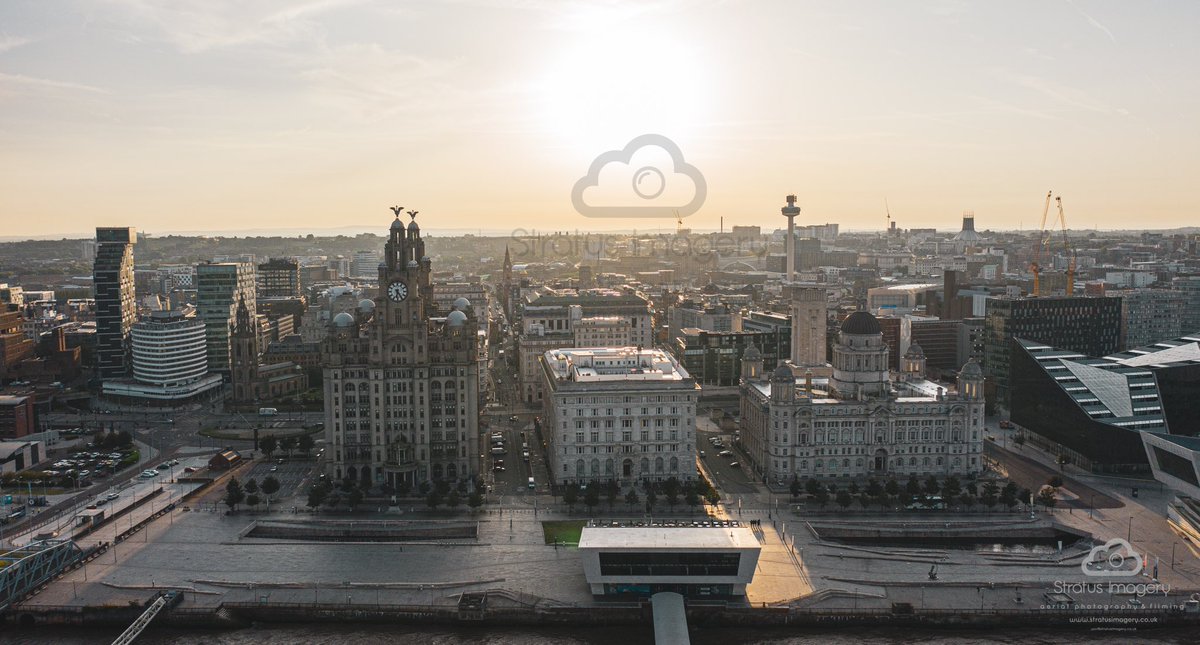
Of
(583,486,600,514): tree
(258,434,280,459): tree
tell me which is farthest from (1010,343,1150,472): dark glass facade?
(258,434,280,459): tree

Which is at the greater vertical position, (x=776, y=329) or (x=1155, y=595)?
(x=776, y=329)

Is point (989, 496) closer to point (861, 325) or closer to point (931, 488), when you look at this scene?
point (931, 488)

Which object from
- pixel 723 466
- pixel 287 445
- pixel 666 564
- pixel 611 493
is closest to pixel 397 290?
pixel 287 445

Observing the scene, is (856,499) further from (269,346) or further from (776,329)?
(269,346)

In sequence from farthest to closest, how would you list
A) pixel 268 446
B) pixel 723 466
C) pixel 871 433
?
pixel 268 446 → pixel 723 466 → pixel 871 433

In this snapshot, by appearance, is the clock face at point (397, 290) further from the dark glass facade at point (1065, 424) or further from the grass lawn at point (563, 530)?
the dark glass facade at point (1065, 424)

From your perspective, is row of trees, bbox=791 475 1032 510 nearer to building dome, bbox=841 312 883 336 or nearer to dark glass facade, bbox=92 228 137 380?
building dome, bbox=841 312 883 336

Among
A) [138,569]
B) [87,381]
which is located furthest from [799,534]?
[87,381]
